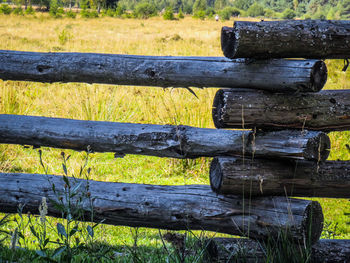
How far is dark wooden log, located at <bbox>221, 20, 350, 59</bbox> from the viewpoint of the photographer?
2.35 meters

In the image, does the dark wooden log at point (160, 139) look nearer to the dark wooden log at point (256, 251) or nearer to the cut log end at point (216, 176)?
the cut log end at point (216, 176)

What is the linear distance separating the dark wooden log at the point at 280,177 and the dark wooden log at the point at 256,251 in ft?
1.01

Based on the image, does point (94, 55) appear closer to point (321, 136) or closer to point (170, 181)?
point (321, 136)

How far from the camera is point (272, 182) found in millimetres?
2508

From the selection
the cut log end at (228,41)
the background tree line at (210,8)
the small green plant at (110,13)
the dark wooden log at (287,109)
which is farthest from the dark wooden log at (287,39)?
the small green plant at (110,13)

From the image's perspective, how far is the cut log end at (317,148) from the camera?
236 cm

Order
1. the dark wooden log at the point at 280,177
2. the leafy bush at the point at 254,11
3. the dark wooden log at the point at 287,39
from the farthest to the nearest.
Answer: the leafy bush at the point at 254,11 < the dark wooden log at the point at 280,177 < the dark wooden log at the point at 287,39

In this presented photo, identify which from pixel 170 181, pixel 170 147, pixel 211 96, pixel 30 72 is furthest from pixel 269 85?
pixel 211 96

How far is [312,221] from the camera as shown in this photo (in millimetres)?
2436

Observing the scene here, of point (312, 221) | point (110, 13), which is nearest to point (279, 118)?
point (312, 221)

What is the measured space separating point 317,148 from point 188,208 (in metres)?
0.80

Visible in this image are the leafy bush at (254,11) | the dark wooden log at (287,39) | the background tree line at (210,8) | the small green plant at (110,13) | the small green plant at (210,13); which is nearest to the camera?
the dark wooden log at (287,39)

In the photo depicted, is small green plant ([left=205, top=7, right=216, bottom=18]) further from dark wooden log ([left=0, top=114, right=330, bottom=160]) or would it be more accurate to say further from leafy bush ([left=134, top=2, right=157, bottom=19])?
dark wooden log ([left=0, top=114, right=330, bottom=160])

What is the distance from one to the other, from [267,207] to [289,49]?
2.92 feet
